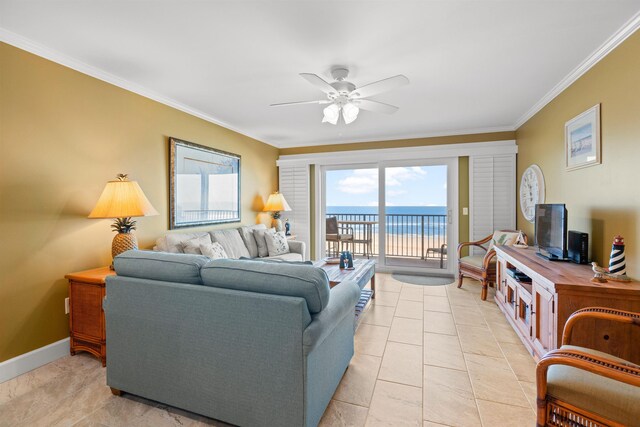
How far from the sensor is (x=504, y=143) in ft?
14.9

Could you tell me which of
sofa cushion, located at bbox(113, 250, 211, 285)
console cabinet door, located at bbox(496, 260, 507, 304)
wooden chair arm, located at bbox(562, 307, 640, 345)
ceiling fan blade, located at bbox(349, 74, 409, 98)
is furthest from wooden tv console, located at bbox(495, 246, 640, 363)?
sofa cushion, located at bbox(113, 250, 211, 285)

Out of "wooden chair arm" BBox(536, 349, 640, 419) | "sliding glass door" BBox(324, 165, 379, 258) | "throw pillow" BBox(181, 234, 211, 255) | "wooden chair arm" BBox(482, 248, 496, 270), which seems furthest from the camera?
"sliding glass door" BBox(324, 165, 379, 258)

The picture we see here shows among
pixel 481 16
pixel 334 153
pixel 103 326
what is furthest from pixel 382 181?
pixel 103 326

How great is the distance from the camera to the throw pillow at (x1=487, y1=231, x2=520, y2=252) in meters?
3.90

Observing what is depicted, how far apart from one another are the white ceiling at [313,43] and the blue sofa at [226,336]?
155 cm

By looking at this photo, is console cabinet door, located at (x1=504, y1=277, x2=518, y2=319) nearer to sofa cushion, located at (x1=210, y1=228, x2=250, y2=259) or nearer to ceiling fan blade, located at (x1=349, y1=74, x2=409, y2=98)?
ceiling fan blade, located at (x1=349, y1=74, x2=409, y2=98)

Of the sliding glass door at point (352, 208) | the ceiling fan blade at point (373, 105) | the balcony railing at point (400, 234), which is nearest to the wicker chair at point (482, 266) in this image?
the balcony railing at point (400, 234)

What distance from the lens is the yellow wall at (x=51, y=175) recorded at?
6.84 ft

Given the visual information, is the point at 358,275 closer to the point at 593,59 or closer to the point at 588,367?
the point at 588,367

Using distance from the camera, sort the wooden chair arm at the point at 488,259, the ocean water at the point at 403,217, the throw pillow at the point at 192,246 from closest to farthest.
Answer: the throw pillow at the point at 192,246, the wooden chair arm at the point at 488,259, the ocean water at the point at 403,217

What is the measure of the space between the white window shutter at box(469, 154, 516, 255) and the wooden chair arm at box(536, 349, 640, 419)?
3649 mm

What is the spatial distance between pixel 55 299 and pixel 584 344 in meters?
3.85

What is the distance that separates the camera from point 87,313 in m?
2.30

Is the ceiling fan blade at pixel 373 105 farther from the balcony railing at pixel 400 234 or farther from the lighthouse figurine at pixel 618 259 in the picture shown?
the balcony railing at pixel 400 234
